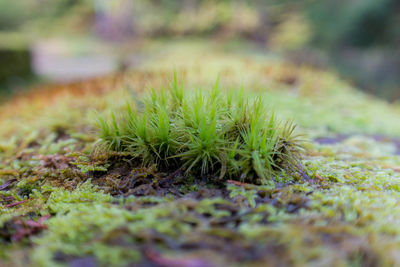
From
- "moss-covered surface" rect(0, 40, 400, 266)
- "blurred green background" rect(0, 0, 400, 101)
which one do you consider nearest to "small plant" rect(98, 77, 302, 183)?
"moss-covered surface" rect(0, 40, 400, 266)

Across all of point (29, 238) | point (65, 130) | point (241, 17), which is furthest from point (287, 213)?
point (241, 17)

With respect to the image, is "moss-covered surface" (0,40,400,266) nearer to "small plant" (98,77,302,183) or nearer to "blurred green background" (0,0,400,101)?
"small plant" (98,77,302,183)

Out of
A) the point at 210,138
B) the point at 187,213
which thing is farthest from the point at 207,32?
the point at 187,213

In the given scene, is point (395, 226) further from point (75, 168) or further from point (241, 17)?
point (241, 17)

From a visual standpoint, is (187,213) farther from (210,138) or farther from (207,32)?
(207,32)

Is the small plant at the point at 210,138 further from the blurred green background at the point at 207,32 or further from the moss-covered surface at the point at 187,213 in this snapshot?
the blurred green background at the point at 207,32

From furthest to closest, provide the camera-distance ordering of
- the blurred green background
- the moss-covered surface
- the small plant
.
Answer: the blurred green background < the small plant < the moss-covered surface
